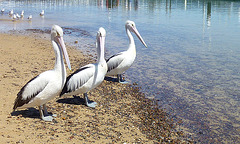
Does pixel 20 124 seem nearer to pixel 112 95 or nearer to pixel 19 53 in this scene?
pixel 112 95

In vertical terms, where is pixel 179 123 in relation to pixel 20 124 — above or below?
below

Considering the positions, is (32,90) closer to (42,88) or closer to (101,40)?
(42,88)

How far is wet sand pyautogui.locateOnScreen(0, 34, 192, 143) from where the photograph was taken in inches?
169

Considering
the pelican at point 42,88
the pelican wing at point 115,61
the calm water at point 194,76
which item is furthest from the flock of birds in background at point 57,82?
the calm water at point 194,76

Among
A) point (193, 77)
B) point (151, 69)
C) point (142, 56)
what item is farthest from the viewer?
point (142, 56)

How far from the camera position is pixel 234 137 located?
5.04 metres

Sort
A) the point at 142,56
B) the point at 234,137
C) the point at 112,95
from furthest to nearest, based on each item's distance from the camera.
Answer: the point at 142,56 < the point at 112,95 < the point at 234,137

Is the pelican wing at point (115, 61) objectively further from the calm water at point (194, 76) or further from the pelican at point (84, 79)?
the pelican at point (84, 79)

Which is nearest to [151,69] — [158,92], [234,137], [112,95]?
[158,92]

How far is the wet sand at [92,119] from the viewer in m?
4.30

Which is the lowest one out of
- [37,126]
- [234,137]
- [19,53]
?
[234,137]

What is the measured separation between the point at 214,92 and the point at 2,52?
25.0ft

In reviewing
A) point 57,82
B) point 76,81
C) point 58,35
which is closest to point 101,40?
point 76,81

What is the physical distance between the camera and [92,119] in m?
5.07
